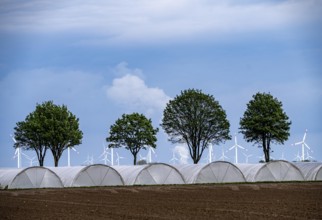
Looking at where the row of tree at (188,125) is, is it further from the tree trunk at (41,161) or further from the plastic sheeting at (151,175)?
the plastic sheeting at (151,175)

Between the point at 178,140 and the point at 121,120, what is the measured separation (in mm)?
8951

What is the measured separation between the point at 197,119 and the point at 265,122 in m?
9.07

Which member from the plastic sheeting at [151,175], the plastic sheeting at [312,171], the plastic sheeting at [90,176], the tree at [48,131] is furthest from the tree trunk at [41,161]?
the plastic sheeting at [312,171]

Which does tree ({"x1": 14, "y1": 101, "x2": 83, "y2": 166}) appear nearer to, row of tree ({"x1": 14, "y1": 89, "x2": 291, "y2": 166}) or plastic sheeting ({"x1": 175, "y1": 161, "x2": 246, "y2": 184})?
row of tree ({"x1": 14, "y1": 89, "x2": 291, "y2": 166})

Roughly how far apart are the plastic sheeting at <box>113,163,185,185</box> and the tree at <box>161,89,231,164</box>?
75.9 ft

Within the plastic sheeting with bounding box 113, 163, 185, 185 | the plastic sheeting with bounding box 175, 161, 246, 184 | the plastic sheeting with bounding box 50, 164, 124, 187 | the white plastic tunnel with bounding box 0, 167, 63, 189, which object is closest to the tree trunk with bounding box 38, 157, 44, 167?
the plastic sheeting with bounding box 113, 163, 185, 185

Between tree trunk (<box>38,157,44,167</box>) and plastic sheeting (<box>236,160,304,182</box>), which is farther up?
tree trunk (<box>38,157,44,167</box>)

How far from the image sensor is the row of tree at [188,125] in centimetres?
9512

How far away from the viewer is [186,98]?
319ft

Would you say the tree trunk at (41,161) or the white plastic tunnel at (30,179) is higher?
the tree trunk at (41,161)

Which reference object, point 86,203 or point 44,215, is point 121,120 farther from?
point 44,215

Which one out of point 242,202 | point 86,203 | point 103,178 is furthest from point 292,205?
point 103,178

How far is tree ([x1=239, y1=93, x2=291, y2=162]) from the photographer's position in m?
95.2

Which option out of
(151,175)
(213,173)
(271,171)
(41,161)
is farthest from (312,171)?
(41,161)
